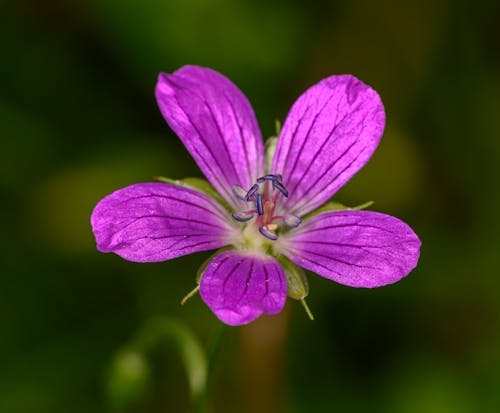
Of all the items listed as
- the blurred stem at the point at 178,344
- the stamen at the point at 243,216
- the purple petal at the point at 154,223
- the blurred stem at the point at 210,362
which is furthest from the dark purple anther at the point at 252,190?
the blurred stem at the point at 178,344

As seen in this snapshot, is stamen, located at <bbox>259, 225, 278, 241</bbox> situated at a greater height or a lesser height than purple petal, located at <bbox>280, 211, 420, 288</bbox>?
greater

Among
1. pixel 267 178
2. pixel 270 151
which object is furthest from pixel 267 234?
pixel 270 151

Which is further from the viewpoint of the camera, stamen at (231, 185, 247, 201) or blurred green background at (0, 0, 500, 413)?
blurred green background at (0, 0, 500, 413)

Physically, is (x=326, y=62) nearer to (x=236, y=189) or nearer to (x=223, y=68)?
(x=223, y=68)

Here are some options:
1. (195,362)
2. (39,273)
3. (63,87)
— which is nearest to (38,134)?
(63,87)

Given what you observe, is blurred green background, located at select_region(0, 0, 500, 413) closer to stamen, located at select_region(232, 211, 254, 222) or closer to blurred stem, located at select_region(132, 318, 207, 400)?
blurred stem, located at select_region(132, 318, 207, 400)

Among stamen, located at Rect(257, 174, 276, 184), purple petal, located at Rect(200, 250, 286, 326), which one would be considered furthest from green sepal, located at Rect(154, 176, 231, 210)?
purple petal, located at Rect(200, 250, 286, 326)

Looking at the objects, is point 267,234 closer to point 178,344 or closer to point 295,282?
point 295,282
